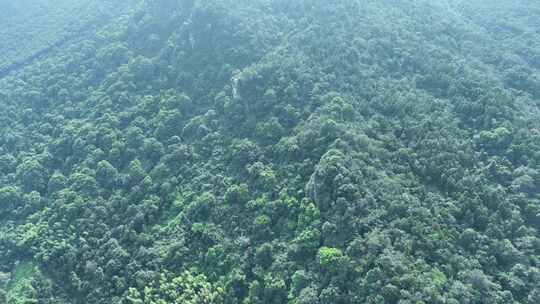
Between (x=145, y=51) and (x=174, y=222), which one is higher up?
(x=145, y=51)

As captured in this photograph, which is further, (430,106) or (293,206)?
(430,106)

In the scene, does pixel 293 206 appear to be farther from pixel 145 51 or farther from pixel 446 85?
pixel 145 51

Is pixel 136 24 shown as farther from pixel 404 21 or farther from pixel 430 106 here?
pixel 430 106

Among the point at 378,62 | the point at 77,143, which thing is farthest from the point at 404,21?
the point at 77,143

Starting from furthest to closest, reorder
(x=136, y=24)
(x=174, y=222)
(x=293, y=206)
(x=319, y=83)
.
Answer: (x=136, y=24) < (x=319, y=83) < (x=174, y=222) < (x=293, y=206)

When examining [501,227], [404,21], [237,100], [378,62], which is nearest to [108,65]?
[237,100]

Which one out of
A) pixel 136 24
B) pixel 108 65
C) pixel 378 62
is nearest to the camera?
pixel 378 62
